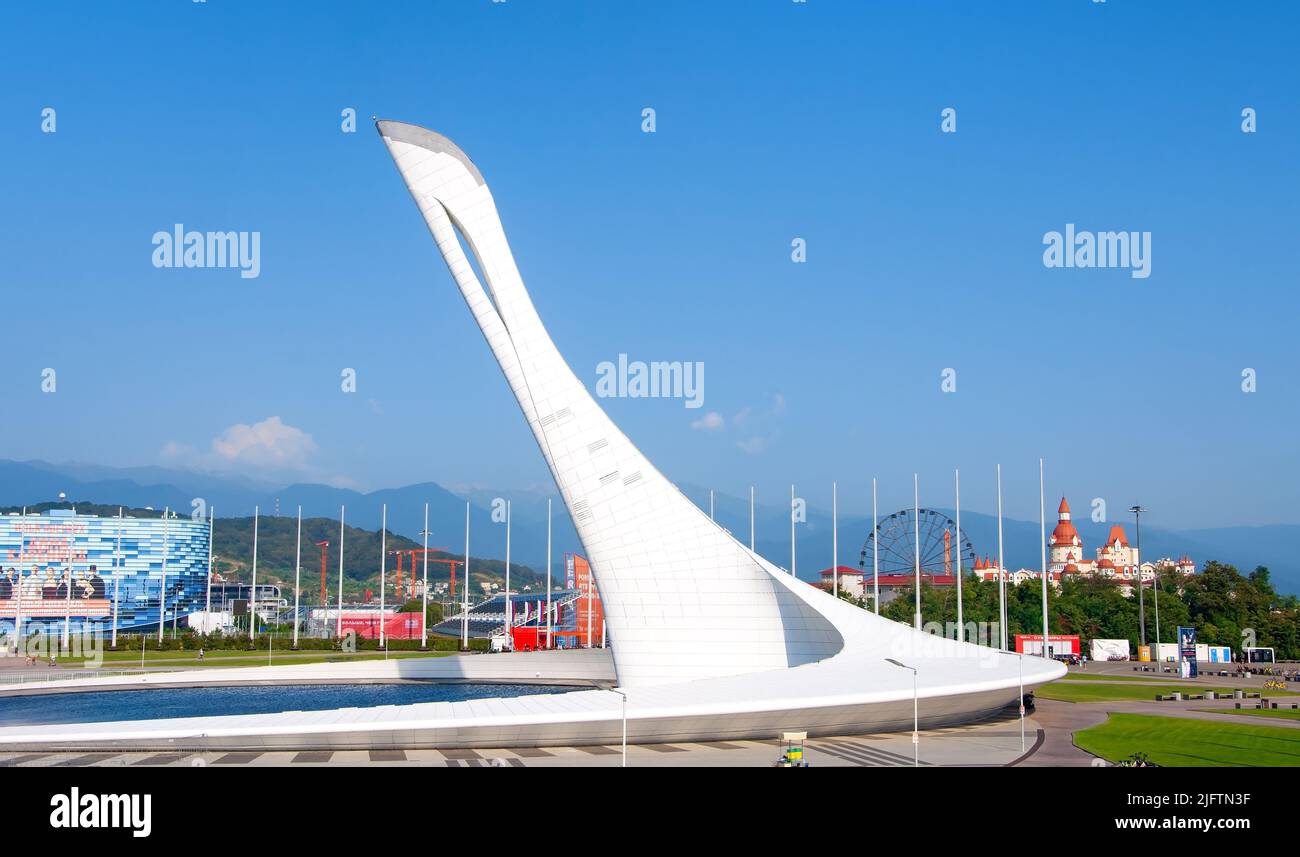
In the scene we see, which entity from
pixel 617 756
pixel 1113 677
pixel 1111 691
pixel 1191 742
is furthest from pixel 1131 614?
pixel 617 756

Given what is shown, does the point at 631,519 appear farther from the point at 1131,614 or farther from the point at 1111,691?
the point at 1131,614

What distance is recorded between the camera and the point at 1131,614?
5875cm

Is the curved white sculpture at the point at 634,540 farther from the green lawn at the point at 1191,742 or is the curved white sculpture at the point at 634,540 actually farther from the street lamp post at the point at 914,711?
the street lamp post at the point at 914,711

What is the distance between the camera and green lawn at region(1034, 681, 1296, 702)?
33469 mm

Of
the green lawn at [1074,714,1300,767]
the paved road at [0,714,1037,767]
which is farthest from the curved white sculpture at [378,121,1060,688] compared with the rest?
the paved road at [0,714,1037,767]

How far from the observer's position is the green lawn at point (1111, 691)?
33469 mm

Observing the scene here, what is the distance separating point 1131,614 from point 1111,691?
24812 millimetres

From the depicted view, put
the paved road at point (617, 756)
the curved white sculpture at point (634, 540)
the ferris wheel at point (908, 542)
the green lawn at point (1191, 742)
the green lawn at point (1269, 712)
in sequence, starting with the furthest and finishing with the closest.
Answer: the ferris wheel at point (908, 542) < the green lawn at point (1269, 712) < the curved white sculpture at point (634, 540) < the green lawn at point (1191, 742) < the paved road at point (617, 756)

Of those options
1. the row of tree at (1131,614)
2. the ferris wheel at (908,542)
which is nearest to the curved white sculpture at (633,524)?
the row of tree at (1131,614)

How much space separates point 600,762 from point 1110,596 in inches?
2028

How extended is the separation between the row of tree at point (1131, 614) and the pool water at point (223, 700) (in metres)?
28.4

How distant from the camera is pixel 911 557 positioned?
70812 mm

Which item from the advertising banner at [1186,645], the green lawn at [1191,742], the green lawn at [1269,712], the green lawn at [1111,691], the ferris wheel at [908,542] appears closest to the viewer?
the green lawn at [1191,742]
